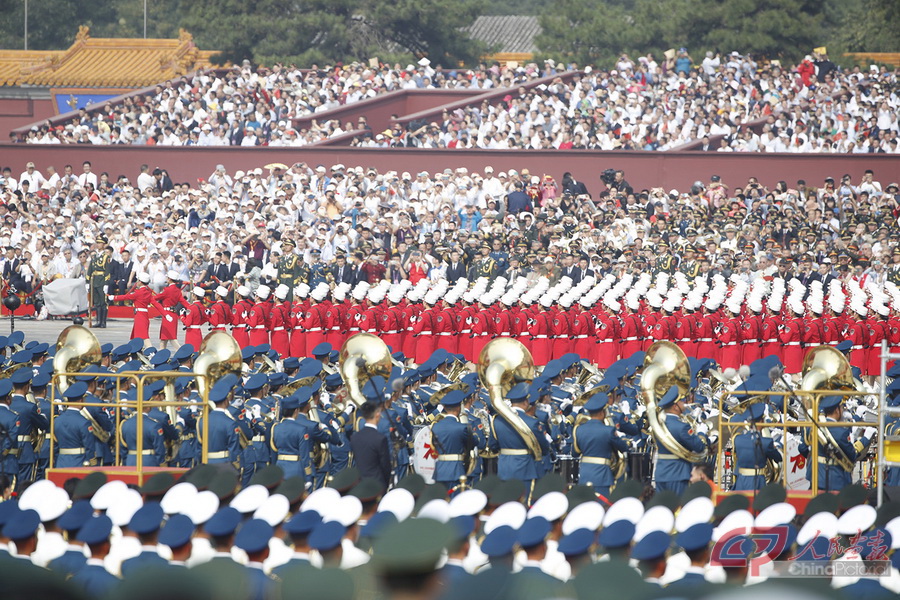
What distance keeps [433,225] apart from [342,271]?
3271 millimetres

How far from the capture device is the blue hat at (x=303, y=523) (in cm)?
666

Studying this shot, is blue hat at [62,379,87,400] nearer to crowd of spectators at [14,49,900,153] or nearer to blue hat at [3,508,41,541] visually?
blue hat at [3,508,41,541]

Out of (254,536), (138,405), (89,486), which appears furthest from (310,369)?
(254,536)

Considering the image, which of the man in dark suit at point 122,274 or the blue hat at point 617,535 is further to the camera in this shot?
the man in dark suit at point 122,274

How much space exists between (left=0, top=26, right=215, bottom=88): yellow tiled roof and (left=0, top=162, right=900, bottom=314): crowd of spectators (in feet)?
25.2

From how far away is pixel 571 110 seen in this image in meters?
31.5

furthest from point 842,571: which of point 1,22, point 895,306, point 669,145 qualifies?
point 1,22

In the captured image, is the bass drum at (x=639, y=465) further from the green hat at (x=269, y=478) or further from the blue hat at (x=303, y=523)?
the blue hat at (x=303, y=523)

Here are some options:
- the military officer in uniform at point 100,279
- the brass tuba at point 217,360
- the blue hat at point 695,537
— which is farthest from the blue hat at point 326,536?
the military officer in uniform at point 100,279

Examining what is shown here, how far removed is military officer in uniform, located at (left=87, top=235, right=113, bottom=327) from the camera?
1018 inches

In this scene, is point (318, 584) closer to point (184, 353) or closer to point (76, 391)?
point (76, 391)

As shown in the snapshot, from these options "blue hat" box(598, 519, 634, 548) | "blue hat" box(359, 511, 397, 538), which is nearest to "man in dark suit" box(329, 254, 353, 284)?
"blue hat" box(359, 511, 397, 538)

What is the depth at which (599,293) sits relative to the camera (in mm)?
20953

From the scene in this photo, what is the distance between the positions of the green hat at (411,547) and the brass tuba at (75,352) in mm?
8925
